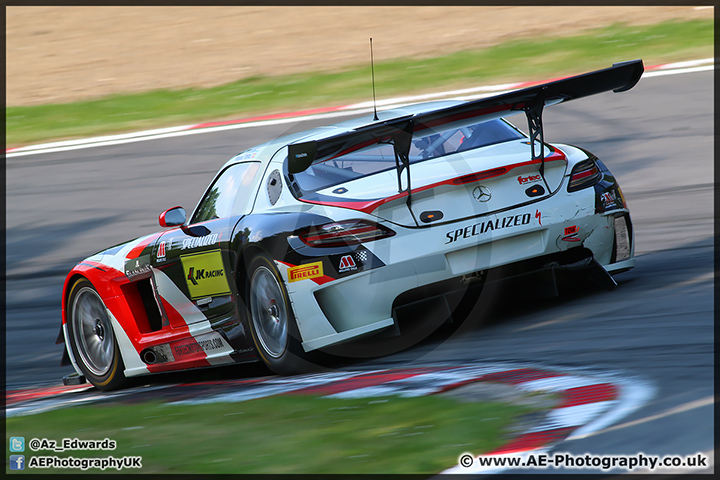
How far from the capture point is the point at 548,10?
20.5 metres

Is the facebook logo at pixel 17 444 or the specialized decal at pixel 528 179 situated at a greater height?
the specialized decal at pixel 528 179

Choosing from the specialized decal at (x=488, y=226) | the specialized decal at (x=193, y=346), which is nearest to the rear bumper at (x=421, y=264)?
the specialized decal at (x=488, y=226)

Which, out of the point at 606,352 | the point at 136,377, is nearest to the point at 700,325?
the point at 606,352

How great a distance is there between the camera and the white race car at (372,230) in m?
4.98

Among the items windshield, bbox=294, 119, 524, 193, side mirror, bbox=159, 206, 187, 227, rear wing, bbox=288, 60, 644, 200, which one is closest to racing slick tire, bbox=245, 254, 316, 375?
windshield, bbox=294, 119, 524, 193

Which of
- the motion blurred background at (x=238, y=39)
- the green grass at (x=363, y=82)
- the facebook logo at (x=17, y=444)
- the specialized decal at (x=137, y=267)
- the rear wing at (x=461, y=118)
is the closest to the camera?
the facebook logo at (x=17, y=444)

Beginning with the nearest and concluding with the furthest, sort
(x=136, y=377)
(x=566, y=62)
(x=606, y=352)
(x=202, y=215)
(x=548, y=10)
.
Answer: (x=606, y=352)
(x=202, y=215)
(x=136, y=377)
(x=566, y=62)
(x=548, y=10)

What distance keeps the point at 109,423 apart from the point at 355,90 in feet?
38.0

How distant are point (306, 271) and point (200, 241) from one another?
1038 millimetres

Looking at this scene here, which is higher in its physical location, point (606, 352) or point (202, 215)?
point (202, 215)

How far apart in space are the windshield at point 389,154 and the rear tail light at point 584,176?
46cm

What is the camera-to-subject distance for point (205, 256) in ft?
18.7

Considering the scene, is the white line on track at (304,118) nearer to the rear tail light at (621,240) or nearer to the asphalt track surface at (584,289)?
the asphalt track surface at (584,289)

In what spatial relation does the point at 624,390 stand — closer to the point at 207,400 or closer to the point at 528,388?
the point at 528,388
